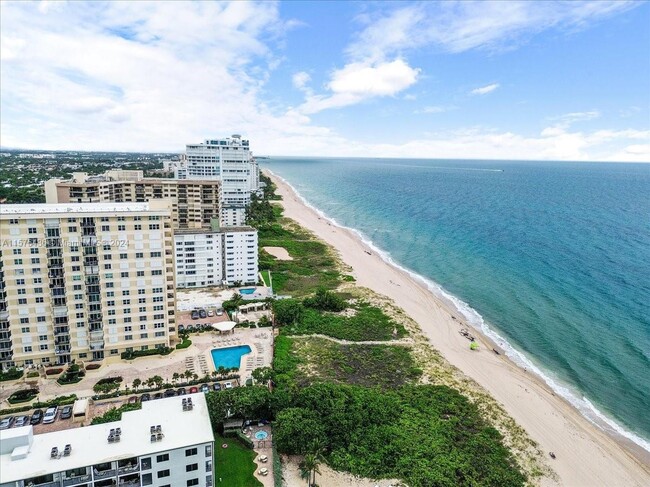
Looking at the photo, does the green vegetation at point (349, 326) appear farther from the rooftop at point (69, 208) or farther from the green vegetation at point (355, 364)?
the rooftop at point (69, 208)

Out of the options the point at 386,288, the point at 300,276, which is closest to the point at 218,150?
the point at 300,276

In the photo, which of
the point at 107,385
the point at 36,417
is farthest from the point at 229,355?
the point at 36,417

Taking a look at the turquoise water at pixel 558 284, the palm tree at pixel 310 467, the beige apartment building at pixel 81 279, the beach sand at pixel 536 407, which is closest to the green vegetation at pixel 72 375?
the beige apartment building at pixel 81 279

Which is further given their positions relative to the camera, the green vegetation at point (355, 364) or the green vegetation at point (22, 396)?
the green vegetation at point (355, 364)

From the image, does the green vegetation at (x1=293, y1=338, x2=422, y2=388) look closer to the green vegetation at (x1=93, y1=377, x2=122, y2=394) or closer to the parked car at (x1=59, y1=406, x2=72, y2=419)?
the green vegetation at (x1=93, y1=377, x2=122, y2=394)

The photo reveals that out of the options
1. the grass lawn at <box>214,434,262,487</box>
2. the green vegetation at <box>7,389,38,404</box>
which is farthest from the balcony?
the grass lawn at <box>214,434,262,487</box>

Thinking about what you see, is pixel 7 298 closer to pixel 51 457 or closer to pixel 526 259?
pixel 51 457

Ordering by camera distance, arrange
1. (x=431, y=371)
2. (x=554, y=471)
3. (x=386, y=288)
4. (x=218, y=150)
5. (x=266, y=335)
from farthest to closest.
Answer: (x=218, y=150), (x=386, y=288), (x=266, y=335), (x=431, y=371), (x=554, y=471)
